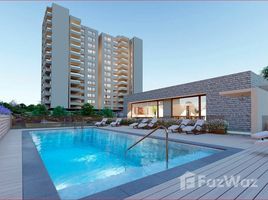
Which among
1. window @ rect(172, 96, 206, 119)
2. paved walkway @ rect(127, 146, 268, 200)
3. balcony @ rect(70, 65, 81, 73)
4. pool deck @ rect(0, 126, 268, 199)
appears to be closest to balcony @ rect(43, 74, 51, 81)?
balcony @ rect(70, 65, 81, 73)

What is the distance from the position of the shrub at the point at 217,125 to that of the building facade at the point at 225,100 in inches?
47.7

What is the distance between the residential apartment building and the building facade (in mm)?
29517

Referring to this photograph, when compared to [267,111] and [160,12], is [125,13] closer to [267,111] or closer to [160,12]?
[160,12]

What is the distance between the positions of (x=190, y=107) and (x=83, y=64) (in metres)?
39.7

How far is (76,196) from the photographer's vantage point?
96.3 inches

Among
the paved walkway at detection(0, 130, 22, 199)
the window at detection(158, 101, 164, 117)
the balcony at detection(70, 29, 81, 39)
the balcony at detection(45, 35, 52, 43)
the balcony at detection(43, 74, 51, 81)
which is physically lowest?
the paved walkway at detection(0, 130, 22, 199)

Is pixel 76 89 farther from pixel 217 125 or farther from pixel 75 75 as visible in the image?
pixel 217 125

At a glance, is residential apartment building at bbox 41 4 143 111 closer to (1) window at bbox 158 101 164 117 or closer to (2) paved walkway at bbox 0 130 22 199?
(1) window at bbox 158 101 164 117

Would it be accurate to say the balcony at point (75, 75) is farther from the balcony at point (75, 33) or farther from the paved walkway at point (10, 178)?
the paved walkway at point (10, 178)

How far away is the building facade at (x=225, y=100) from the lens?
9141mm

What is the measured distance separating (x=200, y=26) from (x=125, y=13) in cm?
860

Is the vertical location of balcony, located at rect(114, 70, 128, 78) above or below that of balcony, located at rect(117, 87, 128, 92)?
above

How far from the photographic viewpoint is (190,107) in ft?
60.7

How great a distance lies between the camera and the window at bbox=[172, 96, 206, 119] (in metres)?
16.8
